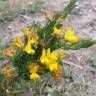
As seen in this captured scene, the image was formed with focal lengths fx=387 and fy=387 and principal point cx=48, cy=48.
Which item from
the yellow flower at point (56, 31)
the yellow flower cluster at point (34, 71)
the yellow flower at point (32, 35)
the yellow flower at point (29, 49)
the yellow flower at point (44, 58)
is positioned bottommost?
the yellow flower cluster at point (34, 71)

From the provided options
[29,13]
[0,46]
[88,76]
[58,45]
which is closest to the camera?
[58,45]

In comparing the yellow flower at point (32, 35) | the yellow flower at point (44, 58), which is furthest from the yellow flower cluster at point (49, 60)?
the yellow flower at point (32, 35)

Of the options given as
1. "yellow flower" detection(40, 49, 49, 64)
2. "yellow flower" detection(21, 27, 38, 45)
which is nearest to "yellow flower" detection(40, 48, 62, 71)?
"yellow flower" detection(40, 49, 49, 64)

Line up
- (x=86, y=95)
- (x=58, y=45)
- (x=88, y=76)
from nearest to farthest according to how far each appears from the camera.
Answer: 1. (x=58, y=45)
2. (x=86, y=95)
3. (x=88, y=76)

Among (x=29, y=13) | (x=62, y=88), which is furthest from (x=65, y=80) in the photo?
(x=29, y=13)

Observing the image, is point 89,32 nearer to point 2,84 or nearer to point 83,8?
point 83,8

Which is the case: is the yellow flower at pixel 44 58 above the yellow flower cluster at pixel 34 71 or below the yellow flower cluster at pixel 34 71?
above

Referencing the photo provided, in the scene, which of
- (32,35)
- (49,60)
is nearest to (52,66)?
(49,60)

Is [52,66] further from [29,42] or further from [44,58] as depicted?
[29,42]

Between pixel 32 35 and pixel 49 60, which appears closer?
pixel 49 60

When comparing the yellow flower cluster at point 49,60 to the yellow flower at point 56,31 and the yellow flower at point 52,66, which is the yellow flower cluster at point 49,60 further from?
the yellow flower at point 56,31

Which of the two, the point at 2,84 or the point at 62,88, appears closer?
the point at 2,84
